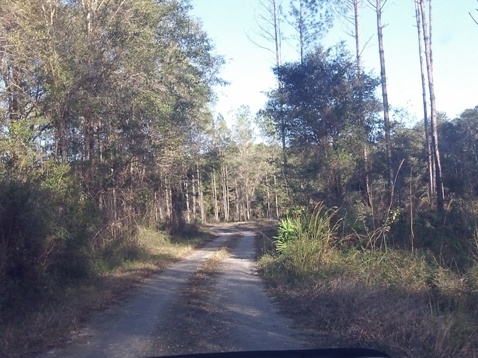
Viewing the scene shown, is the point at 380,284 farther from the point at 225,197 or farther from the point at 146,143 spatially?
the point at 225,197

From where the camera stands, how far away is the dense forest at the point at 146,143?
15297 millimetres

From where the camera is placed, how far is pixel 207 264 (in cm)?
2275

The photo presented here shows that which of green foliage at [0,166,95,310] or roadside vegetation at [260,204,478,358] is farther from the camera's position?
green foliage at [0,166,95,310]

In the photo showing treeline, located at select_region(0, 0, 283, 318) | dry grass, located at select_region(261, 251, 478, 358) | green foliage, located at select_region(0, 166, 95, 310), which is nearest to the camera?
dry grass, located at select_region(261, 251, 478, 358)

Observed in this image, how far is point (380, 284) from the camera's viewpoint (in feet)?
43.2

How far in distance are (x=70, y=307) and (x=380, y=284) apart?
6.44 metres

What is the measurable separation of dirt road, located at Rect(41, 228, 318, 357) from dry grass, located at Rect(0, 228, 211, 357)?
1.09 feet

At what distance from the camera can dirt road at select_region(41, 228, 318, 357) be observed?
9461 mm

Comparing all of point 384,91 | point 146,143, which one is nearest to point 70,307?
point 146,143

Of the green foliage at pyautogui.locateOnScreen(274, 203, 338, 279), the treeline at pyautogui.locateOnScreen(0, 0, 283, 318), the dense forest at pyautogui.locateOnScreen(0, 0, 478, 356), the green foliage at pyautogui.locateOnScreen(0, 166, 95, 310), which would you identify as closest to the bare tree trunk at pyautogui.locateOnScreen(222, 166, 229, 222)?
the dense forest at pyautogui.locateOnScreen(0, 0, 478, 356)

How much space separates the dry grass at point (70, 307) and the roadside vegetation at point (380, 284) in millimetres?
4000

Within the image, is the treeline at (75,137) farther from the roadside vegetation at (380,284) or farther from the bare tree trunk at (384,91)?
the bare tree trunk at (384,91)

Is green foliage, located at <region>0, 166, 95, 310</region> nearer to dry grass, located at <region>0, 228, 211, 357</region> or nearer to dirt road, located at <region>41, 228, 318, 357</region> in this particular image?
dry grass, located at <region>0, 228, 211, 357</region>

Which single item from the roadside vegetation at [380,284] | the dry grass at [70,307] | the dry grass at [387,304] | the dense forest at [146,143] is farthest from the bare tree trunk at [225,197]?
the dry grass at [387,304]
